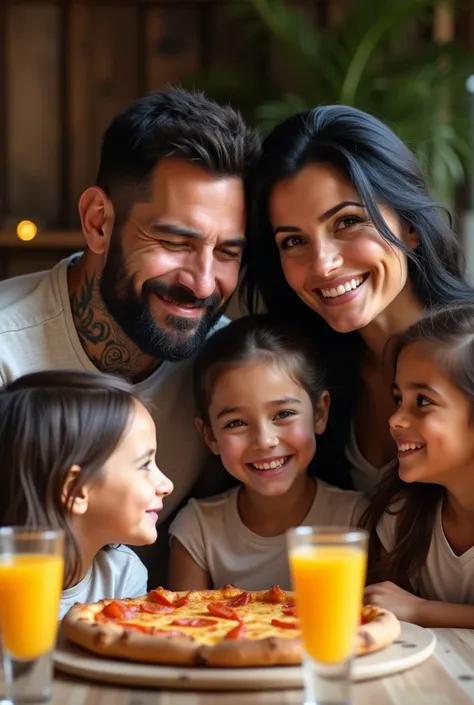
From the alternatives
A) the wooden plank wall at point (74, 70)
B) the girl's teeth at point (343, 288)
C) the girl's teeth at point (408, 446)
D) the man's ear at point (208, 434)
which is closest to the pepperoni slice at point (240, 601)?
the girl's teeth at point (408, 446)

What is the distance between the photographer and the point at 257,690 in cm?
161

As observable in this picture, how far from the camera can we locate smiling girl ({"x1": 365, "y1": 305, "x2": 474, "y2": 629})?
230cm

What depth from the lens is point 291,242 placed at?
2.65 metres

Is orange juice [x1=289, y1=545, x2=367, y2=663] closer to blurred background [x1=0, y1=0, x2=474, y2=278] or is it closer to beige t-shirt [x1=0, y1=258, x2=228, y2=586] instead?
beige t-shirt [x1=0, y1=258, x2=228, y2=586]

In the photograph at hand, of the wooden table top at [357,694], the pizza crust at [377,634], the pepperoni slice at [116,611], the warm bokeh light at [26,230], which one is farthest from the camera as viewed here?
the warm bokeh light at [26,230]

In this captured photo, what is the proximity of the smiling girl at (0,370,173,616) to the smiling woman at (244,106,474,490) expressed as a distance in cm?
57

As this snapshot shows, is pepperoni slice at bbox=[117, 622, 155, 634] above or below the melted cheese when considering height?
above

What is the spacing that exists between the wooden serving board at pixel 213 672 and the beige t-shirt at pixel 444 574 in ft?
2.02

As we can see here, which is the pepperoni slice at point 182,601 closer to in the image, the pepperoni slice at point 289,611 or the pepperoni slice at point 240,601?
the pepperoni slice at point 240,601

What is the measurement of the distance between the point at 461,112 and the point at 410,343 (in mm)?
2930

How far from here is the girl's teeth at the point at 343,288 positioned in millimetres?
2574

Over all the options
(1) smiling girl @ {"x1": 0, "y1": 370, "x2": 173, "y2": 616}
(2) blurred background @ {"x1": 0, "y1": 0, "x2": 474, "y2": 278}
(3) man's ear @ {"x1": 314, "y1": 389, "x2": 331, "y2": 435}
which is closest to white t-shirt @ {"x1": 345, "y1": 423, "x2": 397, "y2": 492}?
(3) man's ear @ {"x1": 314, "y1": 389, "x2": 331, "y2": 435}

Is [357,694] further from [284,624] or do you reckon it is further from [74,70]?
[74,70]

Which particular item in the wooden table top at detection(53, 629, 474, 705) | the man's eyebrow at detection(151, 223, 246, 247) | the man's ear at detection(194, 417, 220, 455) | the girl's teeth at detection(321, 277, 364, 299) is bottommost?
the wooden table top at detection(53, 629, 474, 705)
